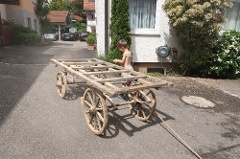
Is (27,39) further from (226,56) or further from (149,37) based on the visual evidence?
(226,56)

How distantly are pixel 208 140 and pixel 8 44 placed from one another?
56.2ft

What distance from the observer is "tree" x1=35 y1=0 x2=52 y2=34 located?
22884mm

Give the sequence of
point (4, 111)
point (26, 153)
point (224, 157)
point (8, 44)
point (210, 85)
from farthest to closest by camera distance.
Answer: point (8, 44)
point (210, 85)
point (4, 111)
point (224, 157)
point (26, 153)

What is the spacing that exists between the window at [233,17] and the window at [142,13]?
3.94 meters

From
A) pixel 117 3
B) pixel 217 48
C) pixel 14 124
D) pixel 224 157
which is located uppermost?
pixel 117 3

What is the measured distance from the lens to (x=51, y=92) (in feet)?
18.4

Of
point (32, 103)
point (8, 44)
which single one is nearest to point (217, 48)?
point (32, 103)

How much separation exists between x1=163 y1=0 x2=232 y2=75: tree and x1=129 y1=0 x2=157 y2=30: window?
33.1 inches

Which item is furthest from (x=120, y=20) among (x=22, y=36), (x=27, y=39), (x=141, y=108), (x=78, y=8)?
(x=78, y=8)

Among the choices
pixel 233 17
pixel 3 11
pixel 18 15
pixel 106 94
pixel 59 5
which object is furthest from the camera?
pixel 59 5

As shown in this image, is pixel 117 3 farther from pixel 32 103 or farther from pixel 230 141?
pixel 230 141

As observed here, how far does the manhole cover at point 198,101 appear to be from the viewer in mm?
5319

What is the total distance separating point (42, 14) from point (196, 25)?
21.9m

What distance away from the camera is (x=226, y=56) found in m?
7.81
